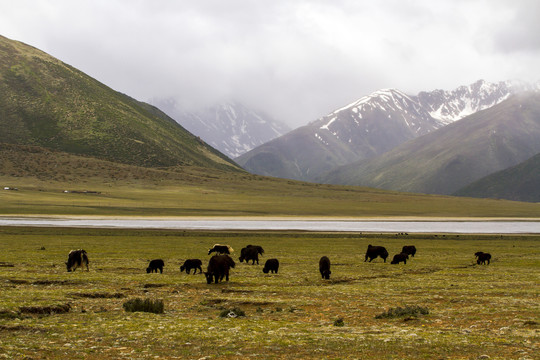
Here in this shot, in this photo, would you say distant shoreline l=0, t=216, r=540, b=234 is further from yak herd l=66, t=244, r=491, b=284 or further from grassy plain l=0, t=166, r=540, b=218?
yak herd l=66, t=244, r=491, b=284

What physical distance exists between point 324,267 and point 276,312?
9.76 meters

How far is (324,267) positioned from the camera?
2756cm

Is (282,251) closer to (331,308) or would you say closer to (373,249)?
(373,249)

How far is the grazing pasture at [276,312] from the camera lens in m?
12.3

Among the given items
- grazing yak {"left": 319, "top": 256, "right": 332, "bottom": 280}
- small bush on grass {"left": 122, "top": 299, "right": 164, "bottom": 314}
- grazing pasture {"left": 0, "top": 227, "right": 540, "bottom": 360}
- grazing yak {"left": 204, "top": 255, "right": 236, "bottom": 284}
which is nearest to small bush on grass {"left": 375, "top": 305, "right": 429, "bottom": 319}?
grazing pasture {"left": 0, "top": 227, "right": 540, "bottom": 360}

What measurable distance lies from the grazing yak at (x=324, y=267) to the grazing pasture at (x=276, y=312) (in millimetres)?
647

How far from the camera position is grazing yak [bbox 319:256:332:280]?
2739 cm

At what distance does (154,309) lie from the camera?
17.5 m

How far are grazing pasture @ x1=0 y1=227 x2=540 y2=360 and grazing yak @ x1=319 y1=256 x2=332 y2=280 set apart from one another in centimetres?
65

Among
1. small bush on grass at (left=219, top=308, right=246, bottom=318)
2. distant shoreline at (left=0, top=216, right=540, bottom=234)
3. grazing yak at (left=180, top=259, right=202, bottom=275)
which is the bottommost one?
small bush on grass at (left=219, top=308, right=246, bottom=318)

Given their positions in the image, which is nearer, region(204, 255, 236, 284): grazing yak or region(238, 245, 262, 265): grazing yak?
region(204, 255, 236, 284): grazing yak

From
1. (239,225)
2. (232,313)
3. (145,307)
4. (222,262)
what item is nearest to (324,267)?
(222,262)

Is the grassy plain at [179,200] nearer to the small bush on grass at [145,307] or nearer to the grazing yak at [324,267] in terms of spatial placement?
the grazing yak at [324,267]

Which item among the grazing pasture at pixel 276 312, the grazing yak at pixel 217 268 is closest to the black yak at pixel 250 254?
the grazing pasture at pixel 276 312
